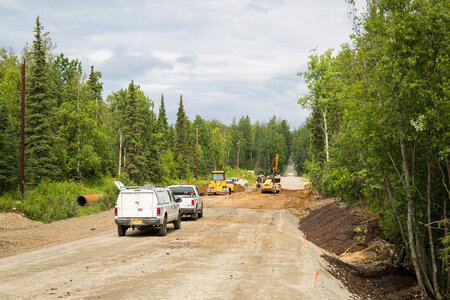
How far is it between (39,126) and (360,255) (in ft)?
113

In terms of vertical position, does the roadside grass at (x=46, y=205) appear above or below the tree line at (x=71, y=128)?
below

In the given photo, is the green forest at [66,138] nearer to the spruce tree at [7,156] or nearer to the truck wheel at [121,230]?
the spruce tree at [7,156]

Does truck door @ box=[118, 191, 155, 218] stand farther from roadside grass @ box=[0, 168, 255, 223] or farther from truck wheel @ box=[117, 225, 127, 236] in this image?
roadside grass @ box=[0, 168, 255, 223]

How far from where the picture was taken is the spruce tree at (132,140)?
202 feet

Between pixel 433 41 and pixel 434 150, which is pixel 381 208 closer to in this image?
pixel 434 150

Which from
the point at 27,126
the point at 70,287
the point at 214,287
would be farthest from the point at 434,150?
the point at 27,126

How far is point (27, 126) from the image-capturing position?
42.0m

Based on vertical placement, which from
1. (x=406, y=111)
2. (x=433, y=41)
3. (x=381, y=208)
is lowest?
(x=381, y=208)

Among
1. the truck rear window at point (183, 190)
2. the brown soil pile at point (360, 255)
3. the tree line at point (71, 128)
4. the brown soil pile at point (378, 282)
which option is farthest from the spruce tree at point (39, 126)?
the brown soil pile at point (378, 282)

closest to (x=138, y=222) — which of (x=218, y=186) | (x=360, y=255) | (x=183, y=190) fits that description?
(x=183, y=190)

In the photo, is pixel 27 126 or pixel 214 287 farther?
pixel 27 126

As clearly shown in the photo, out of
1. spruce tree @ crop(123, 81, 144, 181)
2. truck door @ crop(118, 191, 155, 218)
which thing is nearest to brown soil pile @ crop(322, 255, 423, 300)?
truck door @ crop(118, 191, 155, 218)

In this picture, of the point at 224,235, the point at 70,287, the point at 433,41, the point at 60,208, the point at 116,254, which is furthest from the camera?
the point at 60,208

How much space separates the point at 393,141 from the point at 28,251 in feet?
41.5
